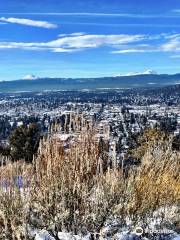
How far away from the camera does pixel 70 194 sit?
8.92 m

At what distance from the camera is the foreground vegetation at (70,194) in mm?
8930

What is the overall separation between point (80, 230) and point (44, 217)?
65 cm

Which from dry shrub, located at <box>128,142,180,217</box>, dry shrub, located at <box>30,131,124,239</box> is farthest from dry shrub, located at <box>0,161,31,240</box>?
dry shrub, located at <box>128,142,180,217</box>

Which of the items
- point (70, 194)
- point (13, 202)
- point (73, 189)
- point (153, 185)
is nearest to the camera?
point (73, 189)

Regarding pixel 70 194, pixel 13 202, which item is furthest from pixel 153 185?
pixel 13 202

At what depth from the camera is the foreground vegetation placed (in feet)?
29.3

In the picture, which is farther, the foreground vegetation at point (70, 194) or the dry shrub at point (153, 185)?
the dry shrub at point (153, 185)

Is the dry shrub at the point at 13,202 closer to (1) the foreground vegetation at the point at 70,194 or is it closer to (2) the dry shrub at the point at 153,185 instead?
(1) the foreground vegetation at the point at 70,194

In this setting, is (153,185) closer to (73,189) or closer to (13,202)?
(73,189)

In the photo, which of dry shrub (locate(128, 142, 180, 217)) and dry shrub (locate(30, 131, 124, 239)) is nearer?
dry shrub (locate(30, 131, 124, 239))

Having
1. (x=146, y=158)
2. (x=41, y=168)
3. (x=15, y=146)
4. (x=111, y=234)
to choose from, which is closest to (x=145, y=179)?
(x=146, y=158)

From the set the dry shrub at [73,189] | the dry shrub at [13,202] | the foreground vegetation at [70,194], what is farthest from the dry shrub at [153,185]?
the dry shrub at [13,202]

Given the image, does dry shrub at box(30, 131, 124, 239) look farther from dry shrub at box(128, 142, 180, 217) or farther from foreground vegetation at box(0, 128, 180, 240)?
dry shrub at box(128, 142, 180, 217)

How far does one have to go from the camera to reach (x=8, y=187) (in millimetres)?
9000
